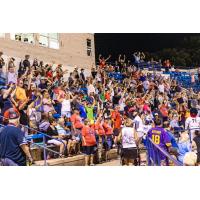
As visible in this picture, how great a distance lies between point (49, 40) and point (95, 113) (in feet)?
21.4

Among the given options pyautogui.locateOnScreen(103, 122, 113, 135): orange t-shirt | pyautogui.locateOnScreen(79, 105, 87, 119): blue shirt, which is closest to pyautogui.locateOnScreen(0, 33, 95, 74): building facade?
pyautogui.locateOnScreen(79, 105, 87, 119): blue shirt

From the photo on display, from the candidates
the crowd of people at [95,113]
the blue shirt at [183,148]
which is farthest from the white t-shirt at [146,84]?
the blue shirt at [183,148]

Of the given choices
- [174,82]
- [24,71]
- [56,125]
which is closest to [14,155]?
[56,125]

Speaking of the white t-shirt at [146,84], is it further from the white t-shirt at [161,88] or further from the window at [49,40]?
the window at [49,40]

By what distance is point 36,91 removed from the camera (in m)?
12.5

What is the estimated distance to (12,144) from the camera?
303 inches

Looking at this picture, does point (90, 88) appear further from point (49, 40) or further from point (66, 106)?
point (49, 40)

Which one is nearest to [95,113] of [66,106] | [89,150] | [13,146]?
[66,106]

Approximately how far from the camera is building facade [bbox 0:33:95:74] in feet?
57.1

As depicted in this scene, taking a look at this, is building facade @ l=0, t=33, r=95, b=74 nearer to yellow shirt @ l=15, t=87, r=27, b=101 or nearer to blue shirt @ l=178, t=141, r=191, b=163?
yellow shirt @ l=15, t=87, r=27, b=101

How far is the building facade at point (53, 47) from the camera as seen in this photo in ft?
57.1
